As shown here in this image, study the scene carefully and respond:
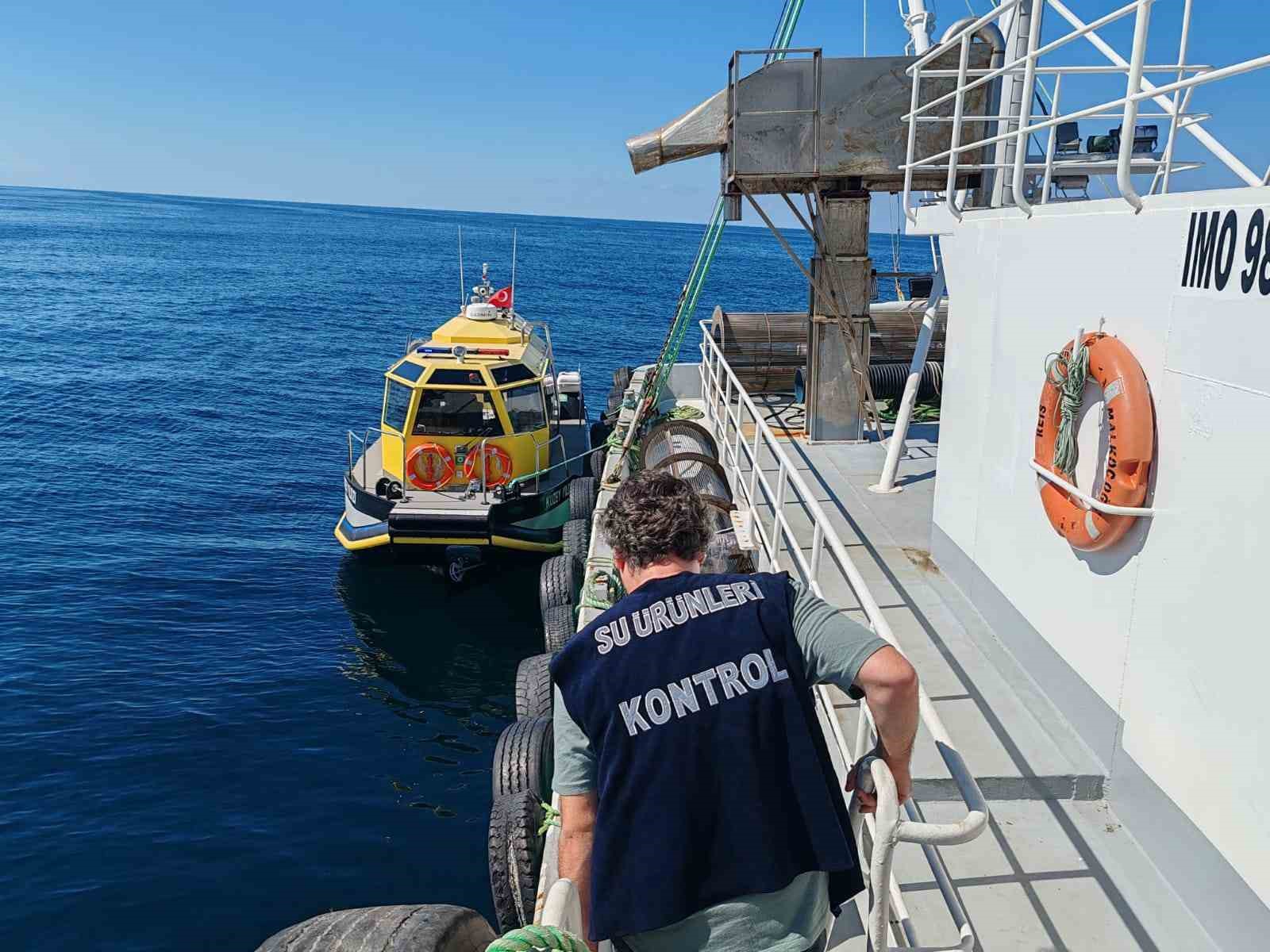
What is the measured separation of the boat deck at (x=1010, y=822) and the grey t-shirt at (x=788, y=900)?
5.33 feet

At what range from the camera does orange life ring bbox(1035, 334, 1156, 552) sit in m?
4.52

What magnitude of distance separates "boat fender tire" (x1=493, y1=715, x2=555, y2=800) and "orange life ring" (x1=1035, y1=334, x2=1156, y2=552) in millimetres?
4343

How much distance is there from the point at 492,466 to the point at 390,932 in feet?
36.2

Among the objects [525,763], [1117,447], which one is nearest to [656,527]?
[1117,447]

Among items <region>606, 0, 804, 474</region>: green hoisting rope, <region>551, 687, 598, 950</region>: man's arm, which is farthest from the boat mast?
<region>551, 687, 598, 950</region>: man's arm

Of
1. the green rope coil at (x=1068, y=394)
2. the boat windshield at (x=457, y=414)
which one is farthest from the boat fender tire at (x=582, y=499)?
the green rope coil at (x=1068, y=394)

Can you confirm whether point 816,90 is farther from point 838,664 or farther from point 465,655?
point 838,664

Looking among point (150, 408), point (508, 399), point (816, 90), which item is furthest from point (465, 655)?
point (150, 408)

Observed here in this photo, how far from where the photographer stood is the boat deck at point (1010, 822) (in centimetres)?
416

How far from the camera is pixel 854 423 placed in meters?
12.1

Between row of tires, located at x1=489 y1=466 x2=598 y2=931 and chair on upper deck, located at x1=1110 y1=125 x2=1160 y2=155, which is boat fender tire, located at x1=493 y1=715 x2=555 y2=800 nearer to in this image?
row of tires, located at x1=489 y1=466 x2=598 y2=931

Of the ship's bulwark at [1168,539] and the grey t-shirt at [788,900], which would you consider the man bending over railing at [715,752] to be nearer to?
the grey t-shirt at [788,900]

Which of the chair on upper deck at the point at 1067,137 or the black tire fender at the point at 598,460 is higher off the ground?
the chair on upper deck at the point at 1067,137

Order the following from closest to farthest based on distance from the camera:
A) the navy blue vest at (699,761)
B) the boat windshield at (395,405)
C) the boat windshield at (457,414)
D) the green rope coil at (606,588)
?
the navy blue vest at (699,761) → the green rope coil at (606,588) → the boat windshield at (457,414) → the boat windshield at (395,405)
